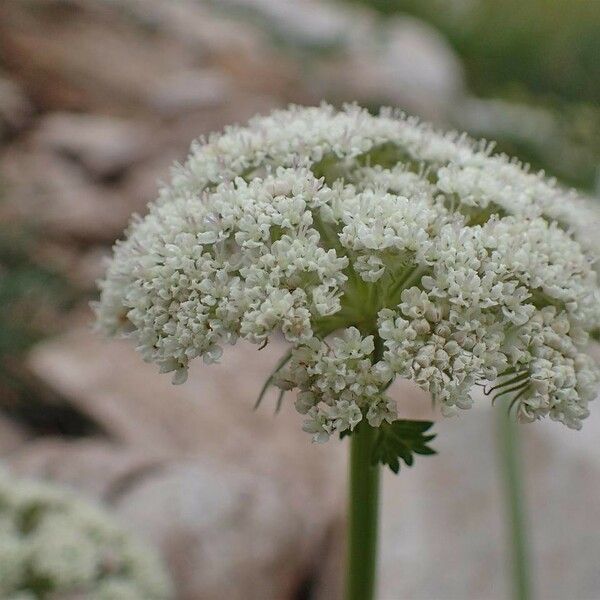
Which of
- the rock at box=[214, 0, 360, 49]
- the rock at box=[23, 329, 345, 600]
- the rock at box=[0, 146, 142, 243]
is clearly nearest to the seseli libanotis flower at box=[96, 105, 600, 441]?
the rock at box=[23, 329, 345, 600]

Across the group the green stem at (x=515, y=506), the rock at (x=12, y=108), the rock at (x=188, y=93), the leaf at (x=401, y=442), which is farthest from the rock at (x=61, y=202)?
the leaf at (x=401, y=442)

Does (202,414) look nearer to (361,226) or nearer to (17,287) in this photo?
(17,287)

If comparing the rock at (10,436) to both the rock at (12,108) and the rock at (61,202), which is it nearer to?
the rock at (61,202)

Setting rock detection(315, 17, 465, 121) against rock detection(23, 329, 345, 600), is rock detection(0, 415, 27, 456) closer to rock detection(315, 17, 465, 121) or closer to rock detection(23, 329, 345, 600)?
rock detection(23, 329, 345, 600)

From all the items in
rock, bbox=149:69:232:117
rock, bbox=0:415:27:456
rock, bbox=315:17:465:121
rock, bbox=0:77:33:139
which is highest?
rock, bbox=315:17:465:121

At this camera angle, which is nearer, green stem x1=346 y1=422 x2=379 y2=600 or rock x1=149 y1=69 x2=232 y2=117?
green stem x1=346 y1=422 x2=379 y2=600

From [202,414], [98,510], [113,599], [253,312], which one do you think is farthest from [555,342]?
[202,414]
